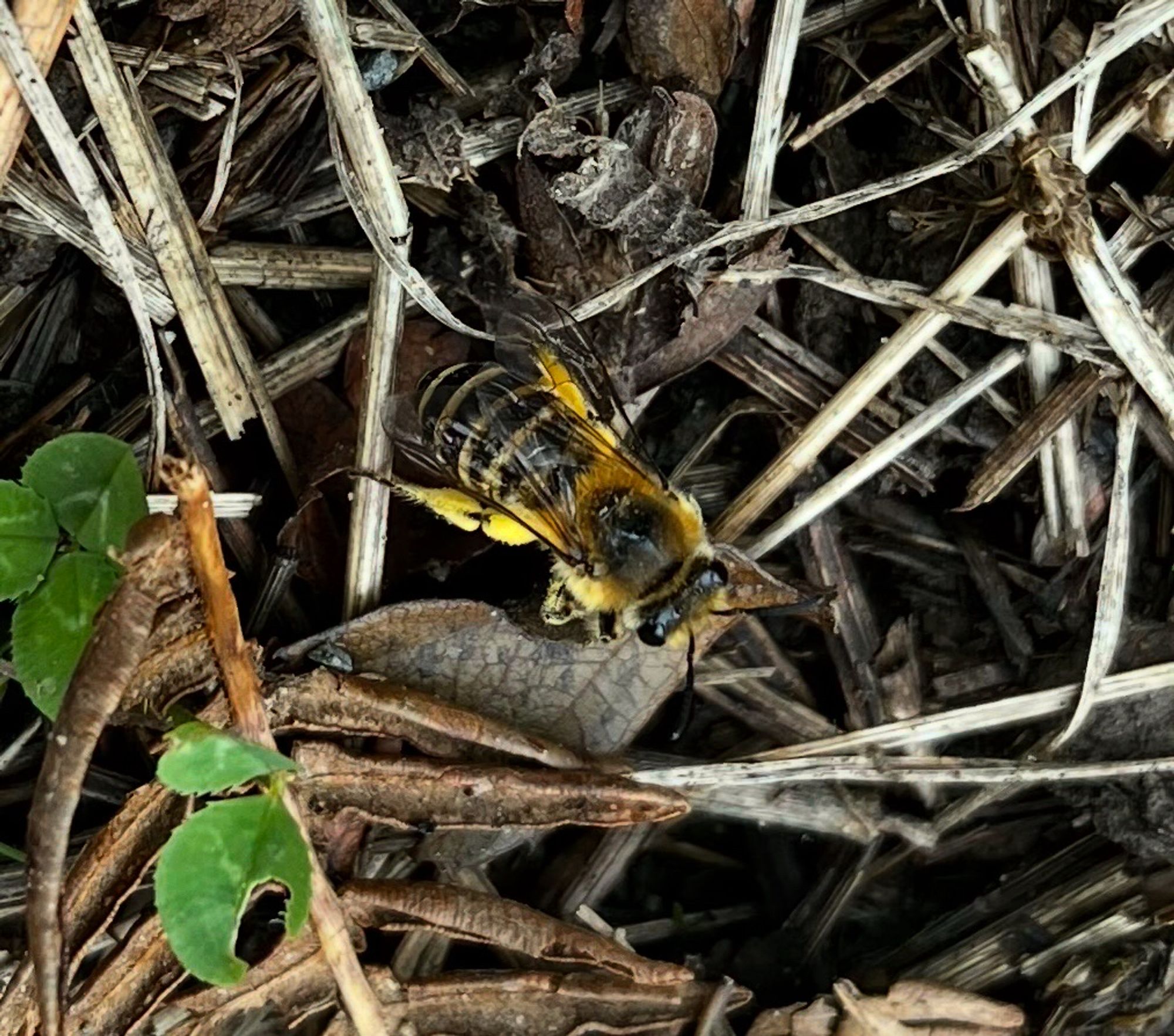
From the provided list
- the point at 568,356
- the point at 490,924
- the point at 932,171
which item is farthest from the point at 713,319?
the point at 490,924

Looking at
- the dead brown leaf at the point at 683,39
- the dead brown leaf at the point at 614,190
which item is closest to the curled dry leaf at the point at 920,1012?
the dead brown leaf at the point at 614,190

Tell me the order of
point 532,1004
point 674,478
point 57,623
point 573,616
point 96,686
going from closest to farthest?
1. point 96,686
2. point 57,623
3. point 532,1004
4. point 573,616
5. point 674,478

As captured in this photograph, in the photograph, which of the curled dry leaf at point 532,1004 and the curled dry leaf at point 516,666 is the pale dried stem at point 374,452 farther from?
the curled dry leaf at point 532,1004

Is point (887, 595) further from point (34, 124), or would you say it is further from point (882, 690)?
point (34, 124)

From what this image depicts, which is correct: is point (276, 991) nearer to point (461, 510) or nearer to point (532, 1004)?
point (532, 1004)

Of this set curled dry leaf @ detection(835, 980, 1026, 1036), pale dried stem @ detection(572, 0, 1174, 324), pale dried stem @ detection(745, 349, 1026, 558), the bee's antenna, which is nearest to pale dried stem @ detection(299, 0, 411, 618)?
pale dried stem @ detection(572, 0, 1174, 324)

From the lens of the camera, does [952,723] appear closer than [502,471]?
No

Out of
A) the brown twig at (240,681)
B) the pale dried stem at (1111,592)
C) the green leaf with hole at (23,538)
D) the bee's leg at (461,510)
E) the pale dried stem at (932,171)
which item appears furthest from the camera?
the pale dried stem at (1111,592)
